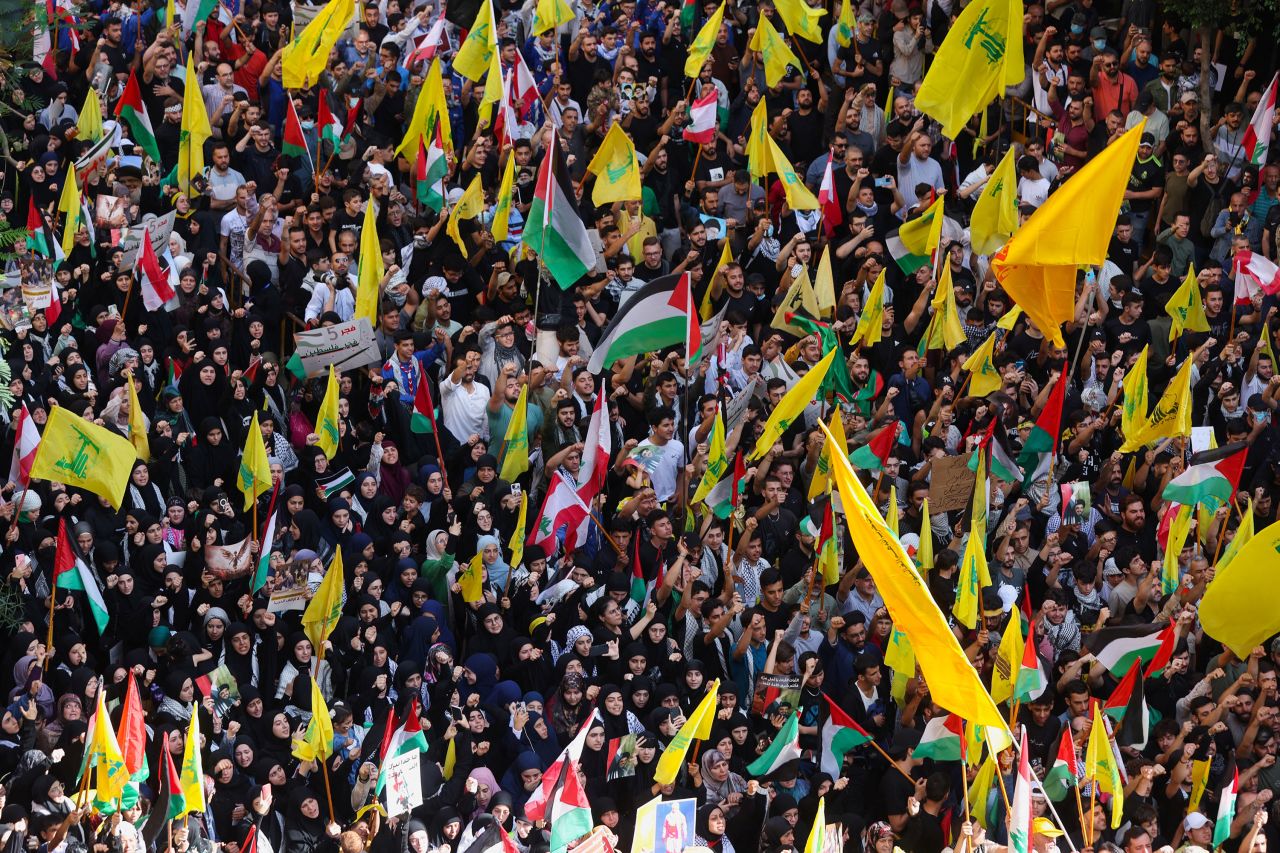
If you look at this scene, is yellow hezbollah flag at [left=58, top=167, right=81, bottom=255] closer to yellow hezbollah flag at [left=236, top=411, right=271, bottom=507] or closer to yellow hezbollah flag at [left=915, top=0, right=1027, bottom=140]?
yellow hezbollah flag at [left=236, top=411, right=271, bottom=507]

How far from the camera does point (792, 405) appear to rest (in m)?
17.1

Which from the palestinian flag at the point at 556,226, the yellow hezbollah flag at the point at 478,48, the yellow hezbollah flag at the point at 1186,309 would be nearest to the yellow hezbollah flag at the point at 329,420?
the palestinian flag at the point at 556,226

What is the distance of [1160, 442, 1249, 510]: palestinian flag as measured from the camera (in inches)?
671

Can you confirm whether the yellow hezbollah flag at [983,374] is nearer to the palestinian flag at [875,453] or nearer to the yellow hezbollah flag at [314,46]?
Answer: the palestinian flag at [875,453]

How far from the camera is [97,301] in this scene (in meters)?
18.3

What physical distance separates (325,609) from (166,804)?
2119 mm

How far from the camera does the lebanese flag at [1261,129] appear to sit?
2027 centimetres

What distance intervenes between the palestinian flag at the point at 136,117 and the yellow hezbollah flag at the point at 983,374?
21.1 ft

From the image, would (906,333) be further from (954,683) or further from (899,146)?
(954,683)

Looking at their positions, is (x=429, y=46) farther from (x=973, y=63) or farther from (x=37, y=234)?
(x=973, y=63)

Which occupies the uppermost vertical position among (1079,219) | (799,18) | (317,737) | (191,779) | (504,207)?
(1079,219)

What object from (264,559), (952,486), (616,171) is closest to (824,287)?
(616,171)

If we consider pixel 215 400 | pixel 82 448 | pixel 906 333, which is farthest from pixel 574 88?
pixel 82 448

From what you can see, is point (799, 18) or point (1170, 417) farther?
point (799, 18)
